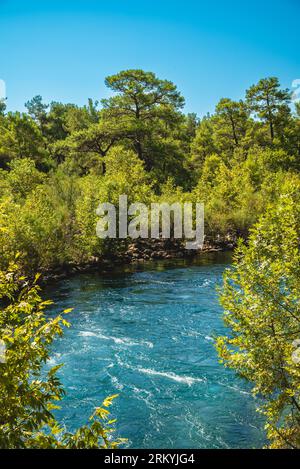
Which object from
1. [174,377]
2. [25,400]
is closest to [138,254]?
[174,377]

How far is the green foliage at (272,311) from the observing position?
10.3 m

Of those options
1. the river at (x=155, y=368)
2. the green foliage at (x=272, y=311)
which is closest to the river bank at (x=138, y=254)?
the river at (x=155, y=368)

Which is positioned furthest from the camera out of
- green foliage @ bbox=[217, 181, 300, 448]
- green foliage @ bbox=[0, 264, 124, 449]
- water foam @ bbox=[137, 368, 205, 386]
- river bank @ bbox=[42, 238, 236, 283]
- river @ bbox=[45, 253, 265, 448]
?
river bank @ bbox=[42, 238, 236, 283]

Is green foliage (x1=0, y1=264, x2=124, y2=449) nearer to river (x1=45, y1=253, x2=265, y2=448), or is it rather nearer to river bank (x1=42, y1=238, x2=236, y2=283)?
river (x1=45, y1=253, x2=265, y2=448)

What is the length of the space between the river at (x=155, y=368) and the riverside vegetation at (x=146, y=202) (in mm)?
1169

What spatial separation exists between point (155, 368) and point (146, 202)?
91.3ft

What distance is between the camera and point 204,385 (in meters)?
15.8

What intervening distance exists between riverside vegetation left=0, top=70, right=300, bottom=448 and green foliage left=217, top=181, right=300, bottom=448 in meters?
0.03

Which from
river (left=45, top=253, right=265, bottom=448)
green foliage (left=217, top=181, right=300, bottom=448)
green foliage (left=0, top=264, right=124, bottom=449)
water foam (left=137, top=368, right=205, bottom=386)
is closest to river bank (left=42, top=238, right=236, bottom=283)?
river (left=45, top=253, right=265, bottom=448)

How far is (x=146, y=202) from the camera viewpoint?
43594 millimetres

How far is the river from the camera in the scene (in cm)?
1312

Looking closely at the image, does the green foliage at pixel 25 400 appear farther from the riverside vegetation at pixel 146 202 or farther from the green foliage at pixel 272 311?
the green foliage at pixel 272 311

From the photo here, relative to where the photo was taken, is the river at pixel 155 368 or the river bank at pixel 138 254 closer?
the river at pixel 155 368
